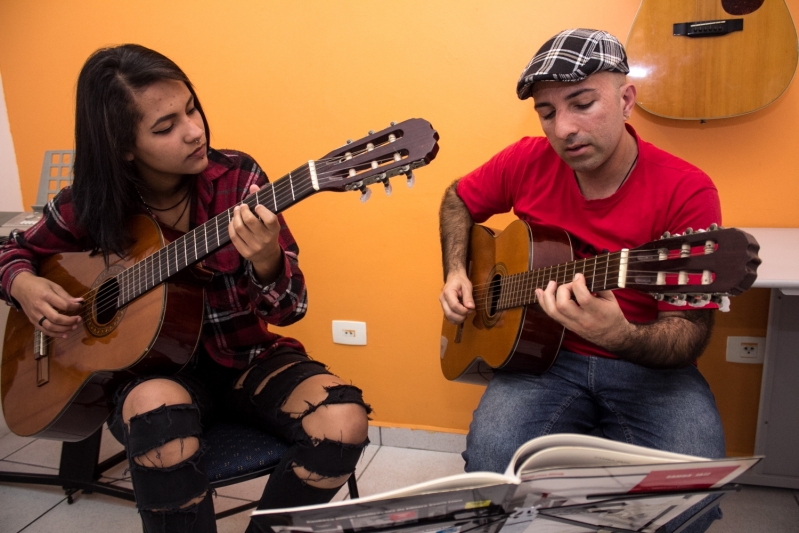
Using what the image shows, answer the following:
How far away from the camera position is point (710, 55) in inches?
61.6

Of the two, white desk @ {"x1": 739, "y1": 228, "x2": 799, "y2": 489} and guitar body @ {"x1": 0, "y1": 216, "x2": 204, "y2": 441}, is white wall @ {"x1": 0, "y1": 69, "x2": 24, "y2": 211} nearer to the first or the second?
guitar body @ {"x1": 0, "y1": 216, "x2": 204, "y2": 441}

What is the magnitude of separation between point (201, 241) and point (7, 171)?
1747 mm

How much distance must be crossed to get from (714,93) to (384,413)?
149cm

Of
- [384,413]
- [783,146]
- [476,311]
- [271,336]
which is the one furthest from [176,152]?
[783,146]

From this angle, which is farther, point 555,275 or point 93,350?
point 93,350

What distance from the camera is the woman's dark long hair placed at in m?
1.33

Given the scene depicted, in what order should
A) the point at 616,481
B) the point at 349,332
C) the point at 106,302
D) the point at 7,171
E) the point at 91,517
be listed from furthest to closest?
1. the point at 7,171
2. the point at 349,332
3. the point at 91,517
4. the point at 106,302
5. the point at 616,481

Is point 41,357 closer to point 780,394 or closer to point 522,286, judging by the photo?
point 522,286

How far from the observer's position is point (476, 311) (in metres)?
1.57

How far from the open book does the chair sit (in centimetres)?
53

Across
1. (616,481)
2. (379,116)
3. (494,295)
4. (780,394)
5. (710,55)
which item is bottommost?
(780,394)

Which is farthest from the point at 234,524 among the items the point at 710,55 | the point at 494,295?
the point at 710,55

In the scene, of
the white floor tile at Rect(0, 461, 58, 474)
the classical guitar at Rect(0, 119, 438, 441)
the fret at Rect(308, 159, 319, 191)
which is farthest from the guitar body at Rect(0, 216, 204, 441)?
the white floor tile at Rect(0, 461, 58, 474)

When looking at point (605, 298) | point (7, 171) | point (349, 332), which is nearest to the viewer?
point (605, 298)
